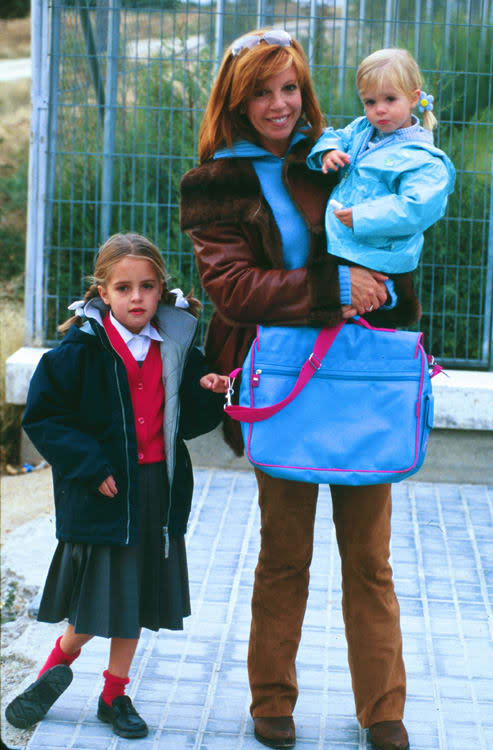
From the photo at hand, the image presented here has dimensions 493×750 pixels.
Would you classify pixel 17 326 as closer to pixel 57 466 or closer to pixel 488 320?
pixel 488 320

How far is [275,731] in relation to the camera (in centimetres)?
321

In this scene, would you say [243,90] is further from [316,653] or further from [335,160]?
[316,653]

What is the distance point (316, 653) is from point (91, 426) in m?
1.34

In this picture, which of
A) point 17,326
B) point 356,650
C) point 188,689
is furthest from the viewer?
point 17,326

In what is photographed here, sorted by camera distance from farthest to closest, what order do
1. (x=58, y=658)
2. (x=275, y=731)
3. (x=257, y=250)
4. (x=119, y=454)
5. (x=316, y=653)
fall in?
(x=316, y=653)
(x=58, y=658)
(x=275, y=731)
(x=119, y=454)
(x=257, y=250)

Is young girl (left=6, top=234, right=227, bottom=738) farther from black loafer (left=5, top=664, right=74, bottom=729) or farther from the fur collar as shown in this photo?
the fur collar

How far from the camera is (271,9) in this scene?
246 inches

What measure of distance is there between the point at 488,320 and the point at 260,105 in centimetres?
→ 377

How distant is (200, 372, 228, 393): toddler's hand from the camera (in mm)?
3072

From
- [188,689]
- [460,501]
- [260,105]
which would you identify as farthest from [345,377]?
[460,501]

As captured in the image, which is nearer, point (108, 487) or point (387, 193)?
point (387, 193)

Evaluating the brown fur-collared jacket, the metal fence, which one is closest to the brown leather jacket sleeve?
the brown fur-collared jacket

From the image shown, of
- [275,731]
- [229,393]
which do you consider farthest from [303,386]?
[275,731]

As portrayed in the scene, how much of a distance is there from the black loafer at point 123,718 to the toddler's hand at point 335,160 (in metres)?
1.70
